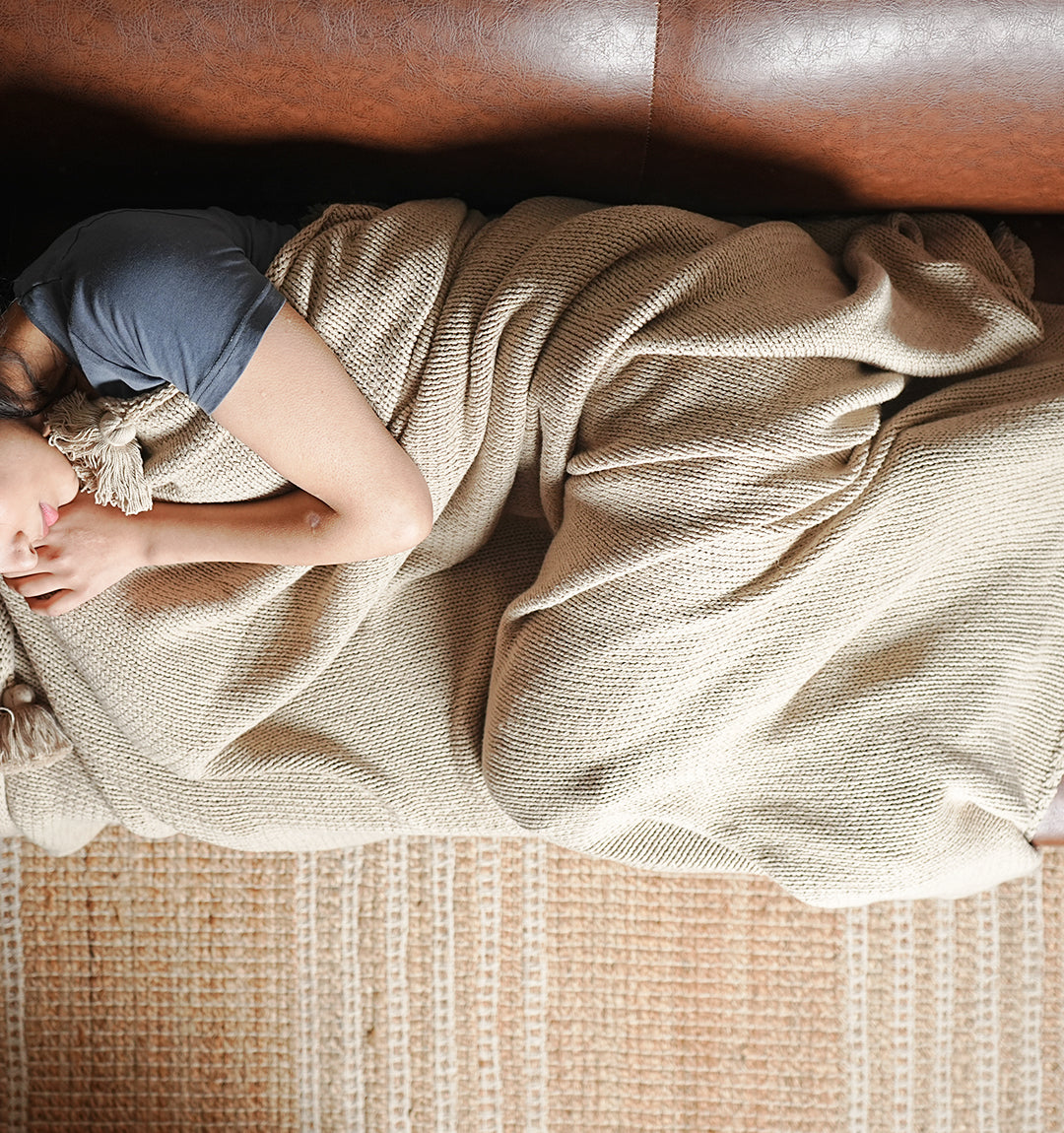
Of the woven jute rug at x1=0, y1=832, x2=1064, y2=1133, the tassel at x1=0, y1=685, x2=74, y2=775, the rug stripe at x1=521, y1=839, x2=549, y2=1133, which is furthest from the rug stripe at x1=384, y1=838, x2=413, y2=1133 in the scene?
the tassel at x1=0, y1=685, x2=74, y2=775

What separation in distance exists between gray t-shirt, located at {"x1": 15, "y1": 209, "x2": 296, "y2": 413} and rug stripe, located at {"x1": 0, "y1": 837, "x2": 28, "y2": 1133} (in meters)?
0.86

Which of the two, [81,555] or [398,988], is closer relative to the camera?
[81,555]

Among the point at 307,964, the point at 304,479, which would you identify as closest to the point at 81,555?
the point at 304,479

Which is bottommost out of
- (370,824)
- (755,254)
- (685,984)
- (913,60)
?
(685,984)

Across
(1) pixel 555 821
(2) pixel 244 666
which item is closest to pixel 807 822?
(1) pixel 555 821

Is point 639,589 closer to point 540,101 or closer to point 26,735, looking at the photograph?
Result: point 540,101

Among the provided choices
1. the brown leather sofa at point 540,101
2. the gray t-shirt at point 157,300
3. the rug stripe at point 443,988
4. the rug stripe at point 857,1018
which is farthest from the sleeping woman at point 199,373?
the rug stripe at point 857,1018

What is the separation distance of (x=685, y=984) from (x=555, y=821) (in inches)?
21.3

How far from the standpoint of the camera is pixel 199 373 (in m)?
0.68

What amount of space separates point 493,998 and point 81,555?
0.81m

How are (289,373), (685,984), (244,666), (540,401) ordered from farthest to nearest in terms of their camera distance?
(685,984)
(244,666)
(540,401)
(289,373)

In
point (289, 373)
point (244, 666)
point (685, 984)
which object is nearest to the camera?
point (289, 373)

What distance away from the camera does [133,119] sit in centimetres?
79

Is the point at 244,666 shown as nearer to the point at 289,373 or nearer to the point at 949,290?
the point at 289,373
